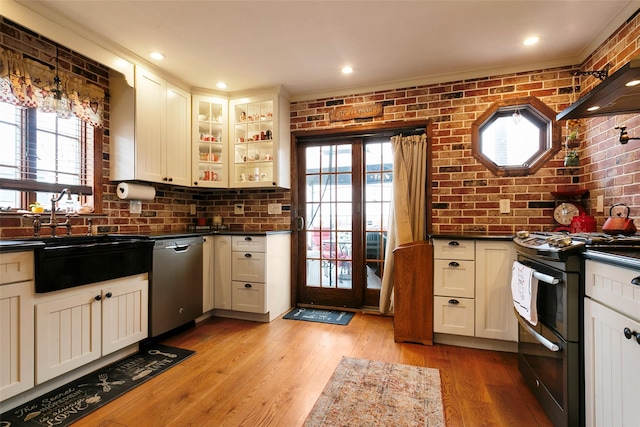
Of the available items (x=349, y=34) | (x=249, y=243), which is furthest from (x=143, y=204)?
(x=349, y=34)

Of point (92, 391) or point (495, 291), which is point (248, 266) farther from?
point (495, 291)

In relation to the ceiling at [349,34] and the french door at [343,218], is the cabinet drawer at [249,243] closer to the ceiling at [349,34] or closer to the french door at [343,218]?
the french door at [343,218]

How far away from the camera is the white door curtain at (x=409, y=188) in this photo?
301 centimetres

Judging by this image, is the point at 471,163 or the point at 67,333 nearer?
the point at 67,333

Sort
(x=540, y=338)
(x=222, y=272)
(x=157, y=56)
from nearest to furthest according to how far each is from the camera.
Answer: (x=540, y=338) < (x=157, y=56) < (x=222, y=272)

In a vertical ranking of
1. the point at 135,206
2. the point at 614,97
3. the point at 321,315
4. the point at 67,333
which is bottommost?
the point at 321,315

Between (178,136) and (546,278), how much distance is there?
3199 millimetres

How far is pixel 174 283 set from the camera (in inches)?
103

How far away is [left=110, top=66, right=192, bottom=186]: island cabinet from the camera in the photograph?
8.63 ft

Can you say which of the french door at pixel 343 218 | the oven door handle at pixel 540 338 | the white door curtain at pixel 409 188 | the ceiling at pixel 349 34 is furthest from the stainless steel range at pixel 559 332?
the french door at pixel 343 218

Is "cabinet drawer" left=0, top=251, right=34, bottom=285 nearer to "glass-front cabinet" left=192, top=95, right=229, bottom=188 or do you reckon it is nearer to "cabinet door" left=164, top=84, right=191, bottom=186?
"cabinet door" left=164, top=84, right=191, bottom=186

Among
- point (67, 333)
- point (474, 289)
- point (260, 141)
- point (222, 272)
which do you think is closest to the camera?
point (67, 333)

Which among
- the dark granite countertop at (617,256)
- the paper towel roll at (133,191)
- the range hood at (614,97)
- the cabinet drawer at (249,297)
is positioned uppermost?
the range hood at (614,97)

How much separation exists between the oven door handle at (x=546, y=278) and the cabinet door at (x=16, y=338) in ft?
8.82
